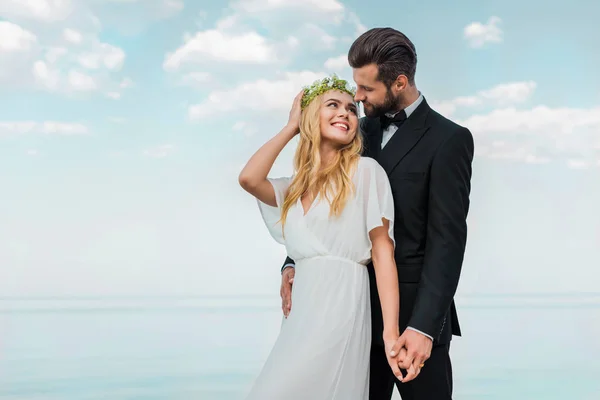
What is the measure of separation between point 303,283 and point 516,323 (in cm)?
1179

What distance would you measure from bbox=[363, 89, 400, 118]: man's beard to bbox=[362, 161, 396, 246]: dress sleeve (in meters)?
0.21

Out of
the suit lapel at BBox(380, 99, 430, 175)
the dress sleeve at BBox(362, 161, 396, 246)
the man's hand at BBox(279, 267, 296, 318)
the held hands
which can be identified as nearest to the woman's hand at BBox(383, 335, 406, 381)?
the held hands

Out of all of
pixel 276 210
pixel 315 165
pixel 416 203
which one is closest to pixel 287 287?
pixel 276 210

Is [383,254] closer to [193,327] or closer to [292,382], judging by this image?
[292,382]

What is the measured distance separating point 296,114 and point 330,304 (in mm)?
657

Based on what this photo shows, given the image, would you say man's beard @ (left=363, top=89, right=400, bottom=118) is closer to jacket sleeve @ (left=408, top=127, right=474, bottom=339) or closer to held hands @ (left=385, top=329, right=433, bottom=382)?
jacket sleeve @ (left=408, top=127, right=474, bottom=339)

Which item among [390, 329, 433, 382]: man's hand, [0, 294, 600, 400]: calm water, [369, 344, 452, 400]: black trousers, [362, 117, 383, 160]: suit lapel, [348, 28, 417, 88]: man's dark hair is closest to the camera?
[390, 329, 433, 382]: man's hand

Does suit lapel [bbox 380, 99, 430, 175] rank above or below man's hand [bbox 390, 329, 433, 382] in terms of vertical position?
above

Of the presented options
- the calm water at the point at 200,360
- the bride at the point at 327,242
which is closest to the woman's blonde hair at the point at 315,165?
the bride at the point at 327,242

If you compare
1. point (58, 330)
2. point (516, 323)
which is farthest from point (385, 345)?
point (516, 323)

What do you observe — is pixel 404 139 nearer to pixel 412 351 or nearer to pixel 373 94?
pixel 373 94

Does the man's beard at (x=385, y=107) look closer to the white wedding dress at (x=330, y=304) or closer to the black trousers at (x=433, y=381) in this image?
the white wedding dress at (x=330, y=304)

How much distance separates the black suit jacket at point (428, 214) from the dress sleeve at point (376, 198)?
6 cm

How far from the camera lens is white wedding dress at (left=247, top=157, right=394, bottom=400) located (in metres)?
2.53
